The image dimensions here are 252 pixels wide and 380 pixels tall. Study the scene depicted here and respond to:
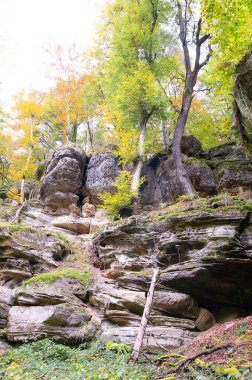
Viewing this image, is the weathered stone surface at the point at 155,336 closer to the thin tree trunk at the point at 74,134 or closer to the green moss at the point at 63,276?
the green moss at the point at 63,276

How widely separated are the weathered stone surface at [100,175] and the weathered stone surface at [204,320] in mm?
10238

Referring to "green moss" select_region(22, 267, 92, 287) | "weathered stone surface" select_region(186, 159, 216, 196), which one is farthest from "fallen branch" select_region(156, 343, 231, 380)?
"weathered stone surface" select_region(186, 159, 216, 196)

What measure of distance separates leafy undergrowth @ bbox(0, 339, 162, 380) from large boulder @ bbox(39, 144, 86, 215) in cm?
1027

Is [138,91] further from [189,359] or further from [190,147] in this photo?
[189,359]

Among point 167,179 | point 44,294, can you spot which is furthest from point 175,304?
point 167,179

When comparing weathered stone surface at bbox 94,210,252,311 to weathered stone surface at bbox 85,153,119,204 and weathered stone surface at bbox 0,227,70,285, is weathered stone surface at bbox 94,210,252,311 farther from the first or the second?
weathered stone surface at bbox 85,153,119,204

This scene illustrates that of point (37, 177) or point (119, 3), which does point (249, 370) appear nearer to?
point (37, 177)

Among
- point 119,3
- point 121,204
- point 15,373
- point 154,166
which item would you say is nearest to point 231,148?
point 154,166

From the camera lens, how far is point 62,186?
17969 millimetres

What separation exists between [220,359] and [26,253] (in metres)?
8.22

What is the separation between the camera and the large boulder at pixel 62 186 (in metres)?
17.7

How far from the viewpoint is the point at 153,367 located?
20.0 ft

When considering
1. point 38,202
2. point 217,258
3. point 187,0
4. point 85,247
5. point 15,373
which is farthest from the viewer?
point 38,202

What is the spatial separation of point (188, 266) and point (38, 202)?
12.0m
